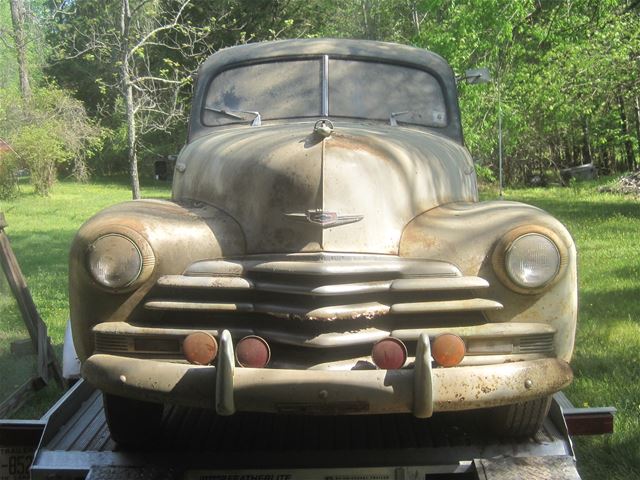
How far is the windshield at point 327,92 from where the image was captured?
4.48 metres

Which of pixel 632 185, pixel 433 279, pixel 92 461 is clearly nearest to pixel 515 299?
pixel 433 279

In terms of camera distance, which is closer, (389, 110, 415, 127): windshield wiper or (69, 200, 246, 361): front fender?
(69, 200, 246, 361): front fender

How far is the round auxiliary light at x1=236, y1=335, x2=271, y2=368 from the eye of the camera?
283 cm

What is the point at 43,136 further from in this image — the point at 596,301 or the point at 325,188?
the point at 325,188

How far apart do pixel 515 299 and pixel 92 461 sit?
5.81ft

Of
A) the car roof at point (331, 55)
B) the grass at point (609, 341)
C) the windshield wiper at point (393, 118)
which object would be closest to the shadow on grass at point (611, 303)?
the grass at point (609, 341)

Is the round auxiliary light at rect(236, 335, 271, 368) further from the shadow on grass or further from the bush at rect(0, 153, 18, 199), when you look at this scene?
the bush at rect(0, 153, 18, 199)

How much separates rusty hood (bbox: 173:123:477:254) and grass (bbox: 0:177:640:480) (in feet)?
5.02

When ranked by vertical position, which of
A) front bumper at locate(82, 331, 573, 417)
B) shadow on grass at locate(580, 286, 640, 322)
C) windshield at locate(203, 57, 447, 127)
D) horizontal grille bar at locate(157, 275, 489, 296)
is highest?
windshield at locate(203, 57, 447, 127)

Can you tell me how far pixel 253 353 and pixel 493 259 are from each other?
3.20 ft

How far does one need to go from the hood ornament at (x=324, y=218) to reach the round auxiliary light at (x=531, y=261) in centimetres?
62

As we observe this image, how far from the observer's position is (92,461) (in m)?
3.10

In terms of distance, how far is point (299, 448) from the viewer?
10.8 feet

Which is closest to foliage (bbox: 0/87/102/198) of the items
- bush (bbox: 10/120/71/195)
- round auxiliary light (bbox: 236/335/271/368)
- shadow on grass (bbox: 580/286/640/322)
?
bush (bbox: 10/120/71/195)
